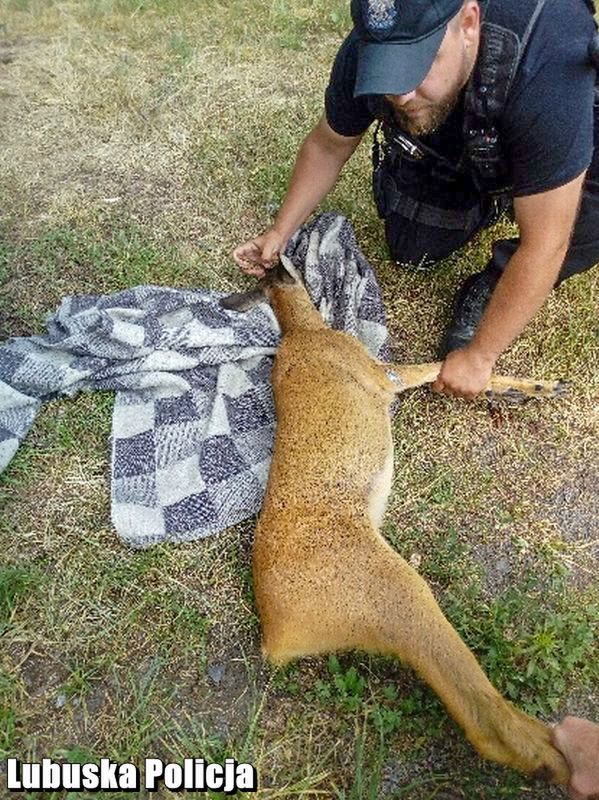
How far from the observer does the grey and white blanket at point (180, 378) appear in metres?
3.35

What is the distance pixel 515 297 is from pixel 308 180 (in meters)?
1.16

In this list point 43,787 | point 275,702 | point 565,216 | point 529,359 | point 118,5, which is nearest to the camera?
point 43,787

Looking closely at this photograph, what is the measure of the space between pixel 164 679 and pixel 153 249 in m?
2.39

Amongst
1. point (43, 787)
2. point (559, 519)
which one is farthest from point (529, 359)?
point (43, 787)

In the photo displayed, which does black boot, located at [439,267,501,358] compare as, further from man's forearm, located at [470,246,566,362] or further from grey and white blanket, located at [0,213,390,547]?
man's forearm, located at [470,246,566,362]

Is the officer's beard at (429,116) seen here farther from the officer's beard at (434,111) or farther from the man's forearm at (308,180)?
the man's forearm at (308,180)

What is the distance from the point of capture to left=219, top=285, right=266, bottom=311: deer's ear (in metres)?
3.90

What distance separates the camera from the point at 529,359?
3938mm

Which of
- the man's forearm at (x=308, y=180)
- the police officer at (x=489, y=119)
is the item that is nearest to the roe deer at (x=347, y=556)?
the police officer at (x=489, y=119)

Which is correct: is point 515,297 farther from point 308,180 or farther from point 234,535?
point 234,535

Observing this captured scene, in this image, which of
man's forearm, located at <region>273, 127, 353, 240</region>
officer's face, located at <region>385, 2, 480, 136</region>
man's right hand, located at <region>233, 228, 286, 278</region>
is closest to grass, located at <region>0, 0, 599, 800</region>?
man's right hand, located at <region>233, 228, 286, 278</region>

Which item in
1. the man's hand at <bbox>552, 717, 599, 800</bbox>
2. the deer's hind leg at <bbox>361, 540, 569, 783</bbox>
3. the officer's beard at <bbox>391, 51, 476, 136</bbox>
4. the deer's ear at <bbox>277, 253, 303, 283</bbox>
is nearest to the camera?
the man's hand at <bbox>552, 717, 599, 800</bbox>

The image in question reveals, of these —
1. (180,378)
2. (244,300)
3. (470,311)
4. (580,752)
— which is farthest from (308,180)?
(580,752)

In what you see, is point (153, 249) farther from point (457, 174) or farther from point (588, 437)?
point (588, 437)
